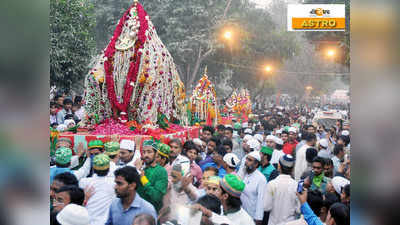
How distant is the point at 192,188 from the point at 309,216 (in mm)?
1107

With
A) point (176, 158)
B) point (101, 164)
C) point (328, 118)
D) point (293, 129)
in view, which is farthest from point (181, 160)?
point (328, 118)

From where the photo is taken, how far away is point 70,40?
6941 mm

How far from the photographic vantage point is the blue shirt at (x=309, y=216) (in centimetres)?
327

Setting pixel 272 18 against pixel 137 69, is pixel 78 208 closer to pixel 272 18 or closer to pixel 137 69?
pixel 137 69

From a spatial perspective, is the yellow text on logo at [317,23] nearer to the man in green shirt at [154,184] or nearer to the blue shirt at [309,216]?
the blue shirt at [309,216]

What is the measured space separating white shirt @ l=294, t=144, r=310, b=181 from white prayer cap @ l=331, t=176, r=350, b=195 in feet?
3.35

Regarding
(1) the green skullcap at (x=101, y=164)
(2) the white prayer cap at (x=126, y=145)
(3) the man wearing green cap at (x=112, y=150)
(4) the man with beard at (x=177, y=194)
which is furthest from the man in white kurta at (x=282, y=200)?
(3) the man wearing green cap at (x=112, y=150)

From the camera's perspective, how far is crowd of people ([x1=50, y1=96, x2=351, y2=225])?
10.2 ft

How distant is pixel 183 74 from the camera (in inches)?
299

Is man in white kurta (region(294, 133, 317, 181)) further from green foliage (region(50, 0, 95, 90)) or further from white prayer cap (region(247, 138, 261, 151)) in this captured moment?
green foliage (region(50, 0, 95, 90))

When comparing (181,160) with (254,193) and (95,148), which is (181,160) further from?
(95,148)

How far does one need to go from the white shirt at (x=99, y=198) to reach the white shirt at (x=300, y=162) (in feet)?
8.19
